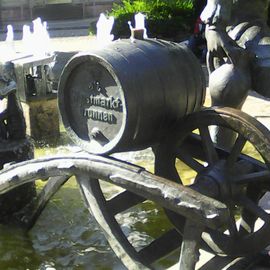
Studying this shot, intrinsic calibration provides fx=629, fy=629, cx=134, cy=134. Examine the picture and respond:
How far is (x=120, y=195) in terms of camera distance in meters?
3.23

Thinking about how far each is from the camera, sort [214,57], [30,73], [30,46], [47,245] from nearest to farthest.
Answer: [214,57] → [47,245] → [30,73] → [30,46]

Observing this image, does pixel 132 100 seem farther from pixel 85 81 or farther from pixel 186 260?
pixel 186 260

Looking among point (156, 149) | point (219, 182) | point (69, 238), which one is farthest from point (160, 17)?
point (219, 182)

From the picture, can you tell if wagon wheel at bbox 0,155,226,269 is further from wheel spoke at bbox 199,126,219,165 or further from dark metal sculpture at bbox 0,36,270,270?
wheel spoke at bbox 199,126,219,165

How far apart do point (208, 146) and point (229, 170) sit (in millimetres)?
162

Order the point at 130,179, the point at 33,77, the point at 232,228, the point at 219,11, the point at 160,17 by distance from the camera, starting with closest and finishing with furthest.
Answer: the point at 130,179 → the point at 232,228 → the point at 219,11 → the point at 33,77 → the point at 160,17

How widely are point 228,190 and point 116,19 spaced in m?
10.2

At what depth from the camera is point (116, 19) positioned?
12773 mm

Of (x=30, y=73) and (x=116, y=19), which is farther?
(x=116, y=19)

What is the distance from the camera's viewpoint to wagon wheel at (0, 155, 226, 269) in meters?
2.63

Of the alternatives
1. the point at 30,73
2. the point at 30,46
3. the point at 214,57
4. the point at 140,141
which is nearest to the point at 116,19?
the point at 30,46

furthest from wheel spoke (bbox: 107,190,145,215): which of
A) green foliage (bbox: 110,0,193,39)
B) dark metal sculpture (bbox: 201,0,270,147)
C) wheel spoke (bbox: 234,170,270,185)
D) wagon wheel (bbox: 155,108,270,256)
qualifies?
green foliage (bbox: 110,0,193,39)

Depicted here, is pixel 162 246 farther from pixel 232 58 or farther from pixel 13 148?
pixel 13 148

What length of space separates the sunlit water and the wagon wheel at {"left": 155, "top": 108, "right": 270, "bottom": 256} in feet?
2.22
